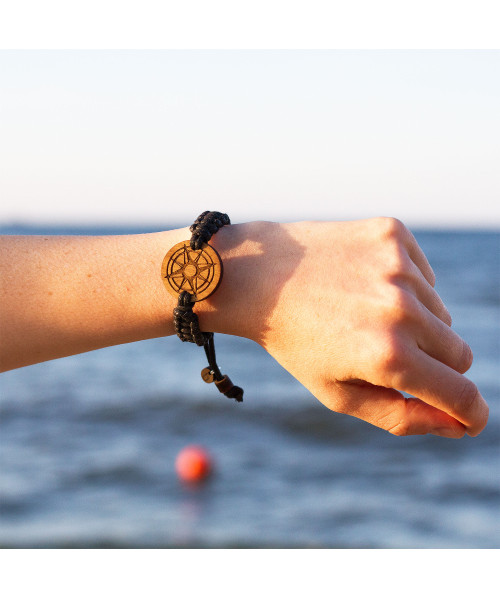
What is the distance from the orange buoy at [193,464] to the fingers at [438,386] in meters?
5.07

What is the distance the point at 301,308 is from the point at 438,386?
1.30ft

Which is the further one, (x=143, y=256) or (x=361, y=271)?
(x=143, y=256)

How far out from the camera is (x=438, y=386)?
1.50 meters

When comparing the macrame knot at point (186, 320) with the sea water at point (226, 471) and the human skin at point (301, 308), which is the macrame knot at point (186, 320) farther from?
the sea water at point (226, 471)

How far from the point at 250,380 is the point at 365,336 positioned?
8.71 meters

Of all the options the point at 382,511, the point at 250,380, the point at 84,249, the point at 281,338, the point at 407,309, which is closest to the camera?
the point at 407,309

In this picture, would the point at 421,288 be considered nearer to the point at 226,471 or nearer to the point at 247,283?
the point at 247,283

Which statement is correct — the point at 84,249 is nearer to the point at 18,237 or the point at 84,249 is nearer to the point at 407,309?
the point at 18,237

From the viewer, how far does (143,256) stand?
170cm

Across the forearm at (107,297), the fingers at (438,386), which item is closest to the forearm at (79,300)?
the forearm at (107,297)

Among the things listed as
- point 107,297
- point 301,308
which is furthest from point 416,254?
point 107,297

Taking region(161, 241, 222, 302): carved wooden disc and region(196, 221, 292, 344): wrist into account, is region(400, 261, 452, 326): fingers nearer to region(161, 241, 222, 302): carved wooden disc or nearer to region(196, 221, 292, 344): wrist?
region(196, 221, 292, 344): wrist

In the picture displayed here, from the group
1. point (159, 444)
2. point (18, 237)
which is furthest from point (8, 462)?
point (18, 237)

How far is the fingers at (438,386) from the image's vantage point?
1474mm
